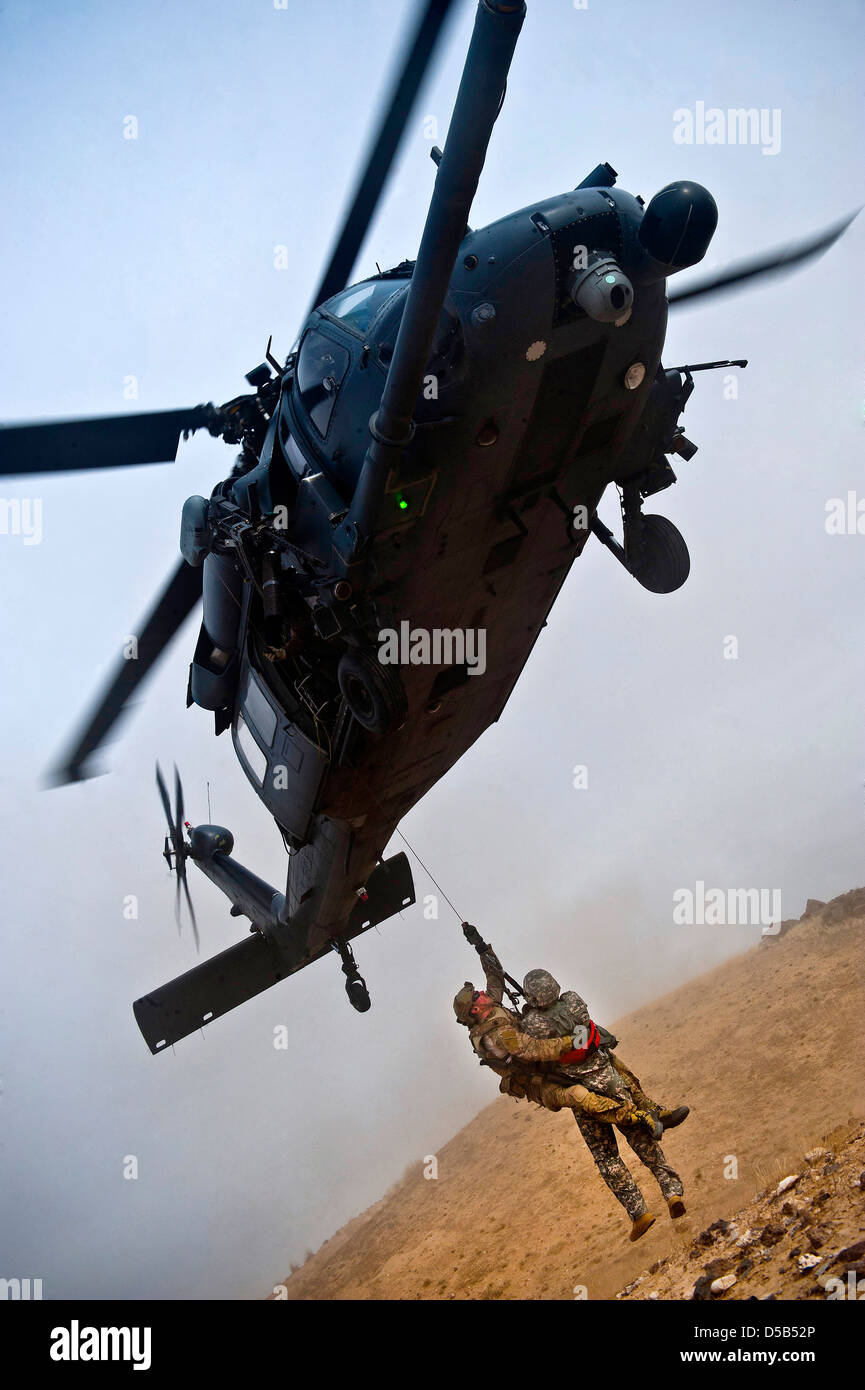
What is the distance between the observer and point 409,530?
6555 mm

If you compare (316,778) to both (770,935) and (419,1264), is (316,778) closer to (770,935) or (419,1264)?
(419,1264)

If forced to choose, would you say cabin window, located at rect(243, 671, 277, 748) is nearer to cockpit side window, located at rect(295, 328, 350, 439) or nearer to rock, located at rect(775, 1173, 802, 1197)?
cockpit side window, located at rect(295, 328, 350, 439)

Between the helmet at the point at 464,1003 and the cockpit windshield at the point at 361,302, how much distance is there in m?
4.66

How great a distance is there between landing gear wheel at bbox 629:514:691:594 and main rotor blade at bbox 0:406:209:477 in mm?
3177

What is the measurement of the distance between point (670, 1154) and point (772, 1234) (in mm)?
6026

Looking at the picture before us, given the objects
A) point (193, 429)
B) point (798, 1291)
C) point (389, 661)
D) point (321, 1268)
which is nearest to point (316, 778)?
point (389, 661)

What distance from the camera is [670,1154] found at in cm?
1326

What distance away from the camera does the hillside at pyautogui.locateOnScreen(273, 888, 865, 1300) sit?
11.0 m

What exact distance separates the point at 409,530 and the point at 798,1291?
478 centimetres

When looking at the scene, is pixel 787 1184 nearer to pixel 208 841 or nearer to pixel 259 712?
pixel 259 712

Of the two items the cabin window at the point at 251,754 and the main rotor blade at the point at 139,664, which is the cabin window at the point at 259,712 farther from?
the main rotor blade at the point at 139,664

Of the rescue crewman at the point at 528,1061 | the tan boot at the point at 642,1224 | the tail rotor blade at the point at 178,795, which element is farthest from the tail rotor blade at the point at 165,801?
the tan boot at the point at 642,1224

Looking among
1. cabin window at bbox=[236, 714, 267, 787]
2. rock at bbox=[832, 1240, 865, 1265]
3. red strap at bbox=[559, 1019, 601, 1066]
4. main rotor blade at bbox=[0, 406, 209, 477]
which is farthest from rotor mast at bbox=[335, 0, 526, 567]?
rock at bbox=[832, 1240, 865, 1265]

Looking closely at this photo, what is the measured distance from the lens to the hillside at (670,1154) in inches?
433
